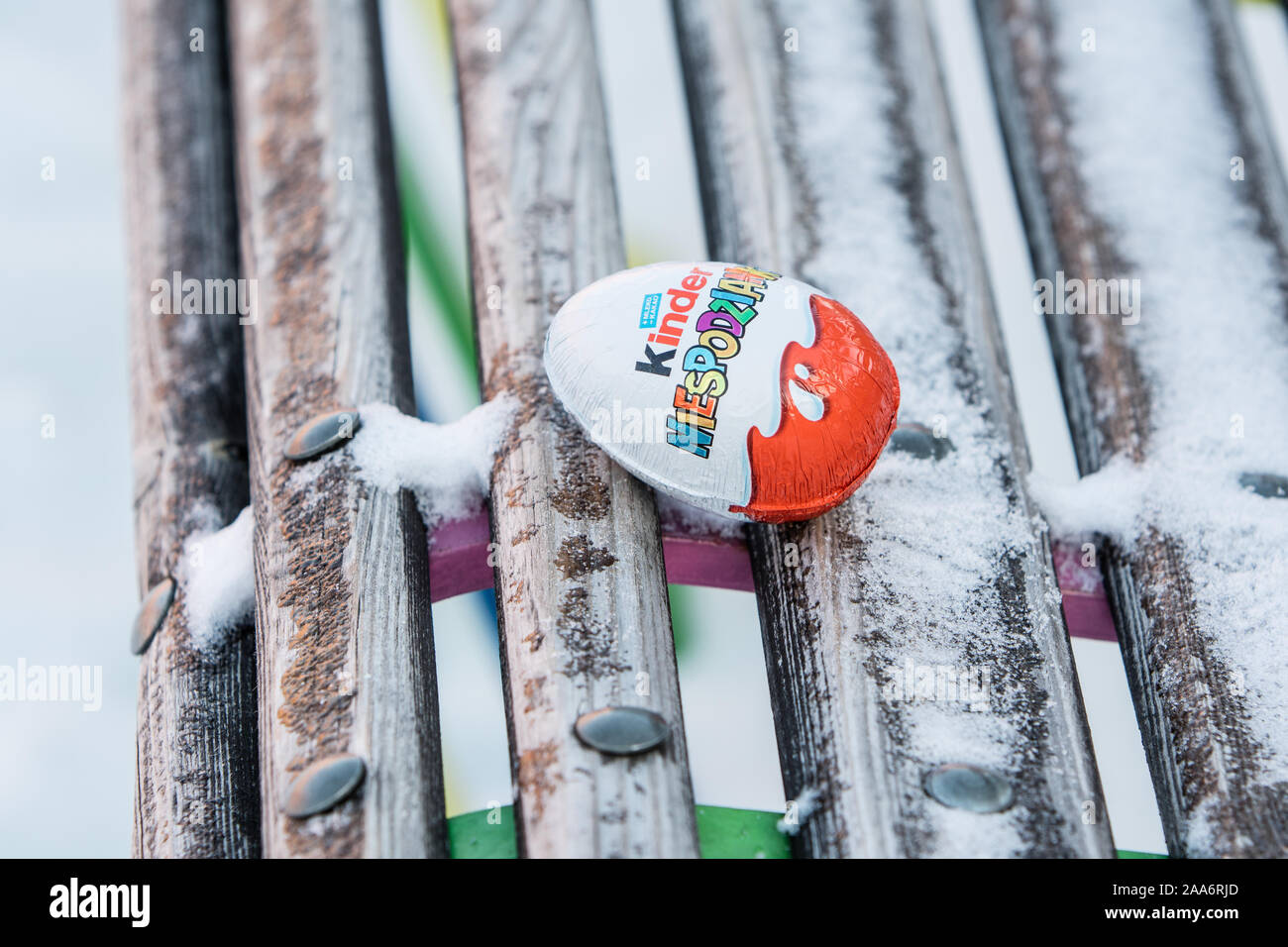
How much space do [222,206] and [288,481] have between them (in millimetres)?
1002

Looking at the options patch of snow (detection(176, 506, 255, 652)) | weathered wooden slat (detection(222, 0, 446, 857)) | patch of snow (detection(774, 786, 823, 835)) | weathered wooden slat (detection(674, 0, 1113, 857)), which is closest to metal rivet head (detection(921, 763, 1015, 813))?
weathered wooden slat (detection(674, 0, 1113, 857))

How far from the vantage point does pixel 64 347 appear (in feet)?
9.86

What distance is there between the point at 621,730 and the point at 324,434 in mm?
755

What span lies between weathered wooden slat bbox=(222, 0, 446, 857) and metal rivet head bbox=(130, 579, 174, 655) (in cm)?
21

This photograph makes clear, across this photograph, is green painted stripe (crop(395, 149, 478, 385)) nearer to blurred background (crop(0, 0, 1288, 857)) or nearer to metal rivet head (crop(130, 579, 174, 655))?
blurred background (crop(0, 0, 1288, 857))

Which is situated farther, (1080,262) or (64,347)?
(64,347)

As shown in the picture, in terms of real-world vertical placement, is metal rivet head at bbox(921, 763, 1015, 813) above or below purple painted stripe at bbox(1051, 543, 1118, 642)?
below

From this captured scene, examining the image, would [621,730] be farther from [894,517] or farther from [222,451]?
[222,451]

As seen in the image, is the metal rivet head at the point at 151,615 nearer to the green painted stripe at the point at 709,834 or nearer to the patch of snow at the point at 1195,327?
the green painted stripe at the point at 709,834

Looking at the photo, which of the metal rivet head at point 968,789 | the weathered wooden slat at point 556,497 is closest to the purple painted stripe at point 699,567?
the weathered wooden slat at point 556,497

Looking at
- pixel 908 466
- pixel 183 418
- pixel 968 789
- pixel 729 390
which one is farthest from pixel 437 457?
pixel 968 789

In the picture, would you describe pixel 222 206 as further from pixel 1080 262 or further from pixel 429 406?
pixel 1080 262

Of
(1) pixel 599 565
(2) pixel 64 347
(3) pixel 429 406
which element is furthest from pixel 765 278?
(2) pixel 64 347

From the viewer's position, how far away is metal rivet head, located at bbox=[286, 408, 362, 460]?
1.99m
